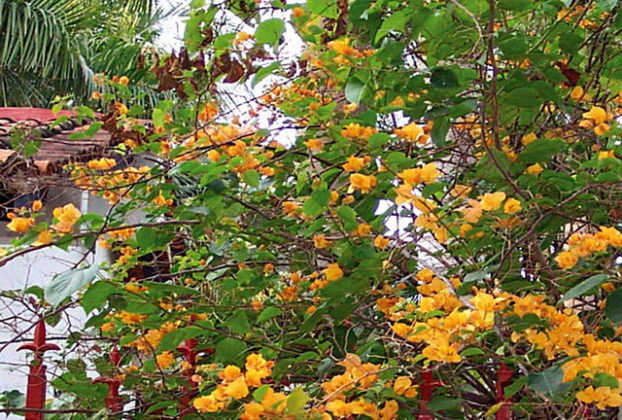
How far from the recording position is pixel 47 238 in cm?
125

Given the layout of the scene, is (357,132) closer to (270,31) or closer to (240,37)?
(270,31)

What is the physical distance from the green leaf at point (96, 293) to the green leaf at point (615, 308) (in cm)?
77

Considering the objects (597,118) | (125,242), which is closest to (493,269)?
(597,118)

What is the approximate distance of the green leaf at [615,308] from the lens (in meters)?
1.15

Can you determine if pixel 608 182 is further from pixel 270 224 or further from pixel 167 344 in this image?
pixel 167 344

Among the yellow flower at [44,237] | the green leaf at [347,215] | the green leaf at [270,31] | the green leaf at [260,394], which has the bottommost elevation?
the green leaf at [260,394]

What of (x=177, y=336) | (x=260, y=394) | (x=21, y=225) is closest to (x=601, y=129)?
(x=260, y=394)

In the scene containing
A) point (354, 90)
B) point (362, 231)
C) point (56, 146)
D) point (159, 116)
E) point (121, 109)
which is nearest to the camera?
point (354, 90)

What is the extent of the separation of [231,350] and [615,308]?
0.69 m

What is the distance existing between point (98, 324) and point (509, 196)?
33.0 inches

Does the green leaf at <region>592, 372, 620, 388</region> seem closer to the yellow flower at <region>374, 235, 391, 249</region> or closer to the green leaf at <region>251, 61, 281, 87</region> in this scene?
the yellow flower at <region>374, 235, 391, 249</region>

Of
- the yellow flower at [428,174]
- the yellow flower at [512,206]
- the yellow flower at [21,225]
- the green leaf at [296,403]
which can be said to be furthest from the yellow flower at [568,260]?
the yellow flower at [21,225]

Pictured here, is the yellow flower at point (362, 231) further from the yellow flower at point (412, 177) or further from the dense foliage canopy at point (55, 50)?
the dense foliage canopy at point (55, 50)

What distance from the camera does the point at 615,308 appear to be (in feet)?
3.82
